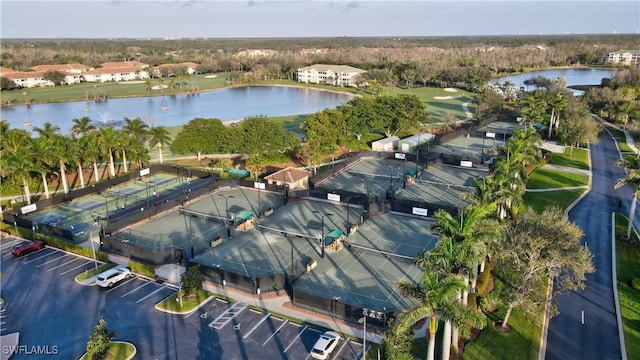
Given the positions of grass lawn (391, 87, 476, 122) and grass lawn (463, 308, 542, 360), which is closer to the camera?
grass lawn (463, 308, 542, 360)

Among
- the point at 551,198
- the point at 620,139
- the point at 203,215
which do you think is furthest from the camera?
the point at 620,139

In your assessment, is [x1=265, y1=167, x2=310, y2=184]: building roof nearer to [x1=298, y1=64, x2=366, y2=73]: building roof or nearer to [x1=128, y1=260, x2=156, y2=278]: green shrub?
[x1=128, y1=260, x2=156, y2=278]: green shrub

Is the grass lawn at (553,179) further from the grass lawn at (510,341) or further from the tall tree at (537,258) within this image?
the grass lawn at (510,341)

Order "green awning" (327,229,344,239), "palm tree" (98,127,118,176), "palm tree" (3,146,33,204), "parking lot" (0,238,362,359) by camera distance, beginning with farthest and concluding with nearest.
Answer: "palm tree" (98,127,118,176), "palm tree" (3,146,33,204), "green awning" (327,229,344,239), "parking lot" (0,238,362,359)

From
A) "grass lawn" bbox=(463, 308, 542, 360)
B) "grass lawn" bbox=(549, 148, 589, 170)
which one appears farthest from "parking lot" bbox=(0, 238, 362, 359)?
"grass lawn" bbox=(549, 148, 589, 170)

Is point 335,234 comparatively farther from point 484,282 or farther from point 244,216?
point 484,282

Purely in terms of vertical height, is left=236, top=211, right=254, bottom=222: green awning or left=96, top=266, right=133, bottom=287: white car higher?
left=236, top=211, right=254, bottom=222: green awning

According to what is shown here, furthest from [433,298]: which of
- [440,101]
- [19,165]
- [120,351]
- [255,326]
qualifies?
[440,101]
